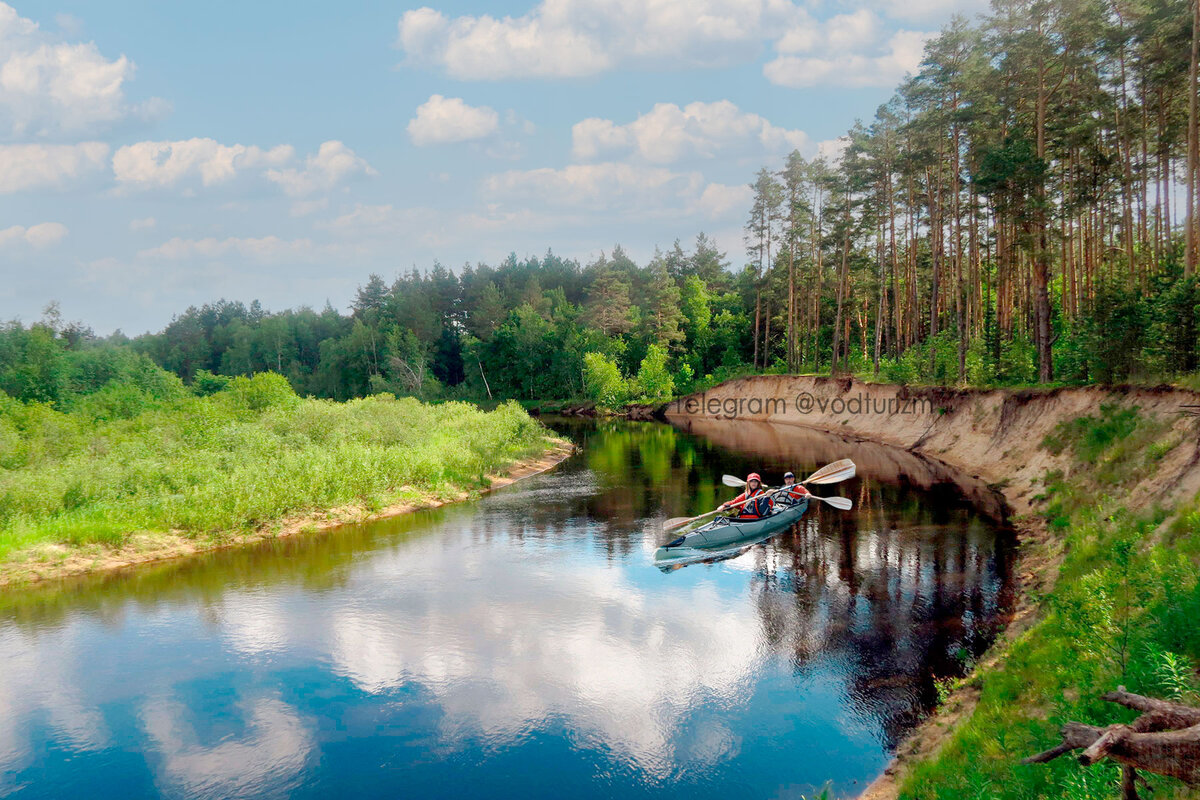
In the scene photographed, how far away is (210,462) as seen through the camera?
24.3m

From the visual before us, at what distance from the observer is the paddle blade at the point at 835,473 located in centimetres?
2231

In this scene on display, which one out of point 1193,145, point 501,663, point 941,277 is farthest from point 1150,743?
point 941,277

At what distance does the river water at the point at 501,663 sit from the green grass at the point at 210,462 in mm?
2290

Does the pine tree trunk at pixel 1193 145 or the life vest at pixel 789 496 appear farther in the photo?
the life vest at pixel 789 496

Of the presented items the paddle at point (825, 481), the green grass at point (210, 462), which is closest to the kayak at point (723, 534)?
the paddle at point (825, 481)

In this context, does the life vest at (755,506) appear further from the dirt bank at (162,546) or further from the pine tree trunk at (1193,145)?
the pine tree trunk at (1193,145)

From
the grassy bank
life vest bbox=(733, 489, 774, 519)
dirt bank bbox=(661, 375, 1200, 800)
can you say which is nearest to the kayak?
life vest bbox=(733, 489, 774, 519)

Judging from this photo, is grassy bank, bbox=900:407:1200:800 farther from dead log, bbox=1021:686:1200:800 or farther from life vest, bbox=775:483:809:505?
life vest, bbox=775:483:809:505

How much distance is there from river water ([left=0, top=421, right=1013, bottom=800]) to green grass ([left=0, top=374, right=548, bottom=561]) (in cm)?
229

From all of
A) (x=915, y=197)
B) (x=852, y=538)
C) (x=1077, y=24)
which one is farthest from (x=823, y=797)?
(x=915, y=197)

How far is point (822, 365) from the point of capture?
205ft

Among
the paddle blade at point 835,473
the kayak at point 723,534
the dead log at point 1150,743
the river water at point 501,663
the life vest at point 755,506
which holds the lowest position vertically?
the river water at point 501,663

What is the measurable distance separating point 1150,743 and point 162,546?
80.3 ft

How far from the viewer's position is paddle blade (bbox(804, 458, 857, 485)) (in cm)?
2231
